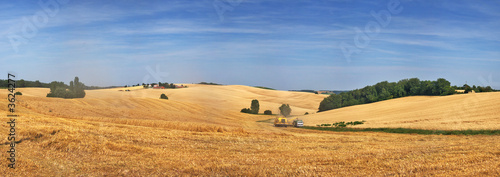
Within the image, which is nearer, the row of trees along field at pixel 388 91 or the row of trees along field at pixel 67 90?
the row of trees along field at pixel 67 90

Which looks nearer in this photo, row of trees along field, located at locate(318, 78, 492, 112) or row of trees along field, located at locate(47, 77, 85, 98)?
row of trees along field, located at locate(47, 77, 85, 98)

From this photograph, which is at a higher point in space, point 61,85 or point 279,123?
point 61,85

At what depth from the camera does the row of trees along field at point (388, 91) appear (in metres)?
85.3

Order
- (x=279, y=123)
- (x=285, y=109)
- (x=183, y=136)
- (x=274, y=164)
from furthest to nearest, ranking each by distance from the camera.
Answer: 1. (x=285, y=109)
2. (x=279, y=123)
3. (x=183, y=136)
4. (x=274, y=164)

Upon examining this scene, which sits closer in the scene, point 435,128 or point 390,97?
point 435,128

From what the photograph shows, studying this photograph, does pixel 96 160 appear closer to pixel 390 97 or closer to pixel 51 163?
pixel 51 163

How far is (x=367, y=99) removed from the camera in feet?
315

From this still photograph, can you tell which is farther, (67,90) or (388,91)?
(388,91)

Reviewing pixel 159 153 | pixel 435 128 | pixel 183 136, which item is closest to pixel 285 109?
pixel 435 128

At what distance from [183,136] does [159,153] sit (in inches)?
253

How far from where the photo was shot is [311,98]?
144 m

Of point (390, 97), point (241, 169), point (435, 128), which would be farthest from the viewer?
point (390, 97)

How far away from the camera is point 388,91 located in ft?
310

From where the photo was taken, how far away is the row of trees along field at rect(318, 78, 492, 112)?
85325 millimetres
